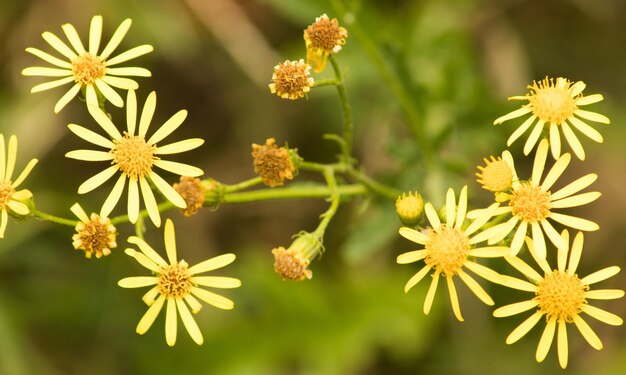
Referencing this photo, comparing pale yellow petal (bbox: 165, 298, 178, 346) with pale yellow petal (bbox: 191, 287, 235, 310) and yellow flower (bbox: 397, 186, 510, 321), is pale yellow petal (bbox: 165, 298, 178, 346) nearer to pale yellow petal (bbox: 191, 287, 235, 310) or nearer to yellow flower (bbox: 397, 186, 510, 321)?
pale yellow petal (bbox: 191, 287, 235, 310)

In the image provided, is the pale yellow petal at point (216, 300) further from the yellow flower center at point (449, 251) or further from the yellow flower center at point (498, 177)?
the yellow flower center at point (498, 177)

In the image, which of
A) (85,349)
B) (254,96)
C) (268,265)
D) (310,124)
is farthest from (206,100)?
(85,349)

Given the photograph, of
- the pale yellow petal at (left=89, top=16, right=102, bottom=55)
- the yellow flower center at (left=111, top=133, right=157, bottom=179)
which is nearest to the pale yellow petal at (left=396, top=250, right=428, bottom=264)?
the yellow flower center at (left=111, top=133, right=157, bottom=179)

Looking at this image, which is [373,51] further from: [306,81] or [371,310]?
[371,310]

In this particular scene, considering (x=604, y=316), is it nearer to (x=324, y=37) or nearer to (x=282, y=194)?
(x=282, y=194)

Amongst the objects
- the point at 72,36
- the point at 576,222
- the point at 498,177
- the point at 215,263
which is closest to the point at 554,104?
the point at 498,177
